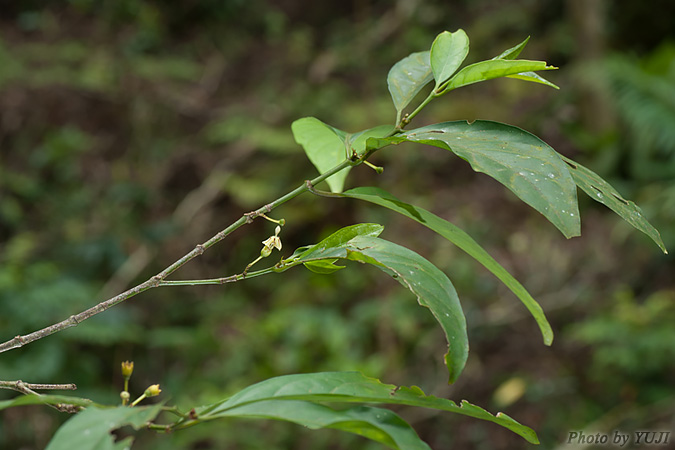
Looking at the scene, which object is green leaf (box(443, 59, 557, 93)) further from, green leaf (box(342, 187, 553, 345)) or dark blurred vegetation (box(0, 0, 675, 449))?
dark blurred vegetation (box(0, 0, 675, 449))

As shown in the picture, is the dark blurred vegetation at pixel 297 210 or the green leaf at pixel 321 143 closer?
the green leaf at pixel 321 143

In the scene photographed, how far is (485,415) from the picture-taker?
48 cm

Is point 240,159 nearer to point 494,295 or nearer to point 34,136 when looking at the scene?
point 34,136

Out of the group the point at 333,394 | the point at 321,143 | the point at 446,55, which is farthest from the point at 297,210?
the point at 333,394

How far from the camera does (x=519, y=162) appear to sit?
473 mm

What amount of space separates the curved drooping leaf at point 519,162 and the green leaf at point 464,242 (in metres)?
0.07

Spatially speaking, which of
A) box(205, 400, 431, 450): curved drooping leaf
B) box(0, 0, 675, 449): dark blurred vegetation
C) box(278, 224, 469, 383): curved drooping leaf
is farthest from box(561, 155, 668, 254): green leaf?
box(0, 0, 675, 449): dark blurred vegetation

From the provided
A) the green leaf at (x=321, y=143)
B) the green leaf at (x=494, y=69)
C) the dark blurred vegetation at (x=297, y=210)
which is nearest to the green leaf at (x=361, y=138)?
the green leaf at (x=321, y=143)

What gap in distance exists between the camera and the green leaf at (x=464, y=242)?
1.59ft

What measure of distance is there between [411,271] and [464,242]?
0.23 ft

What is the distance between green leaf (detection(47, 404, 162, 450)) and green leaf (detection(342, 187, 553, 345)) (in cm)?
27

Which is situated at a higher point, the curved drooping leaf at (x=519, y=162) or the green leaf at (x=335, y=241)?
the curved drooping leaf at (x=519, y=162)

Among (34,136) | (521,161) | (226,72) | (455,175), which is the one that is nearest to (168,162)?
(34,136)

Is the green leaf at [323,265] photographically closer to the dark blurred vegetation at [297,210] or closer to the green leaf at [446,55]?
the green leaf at [446,55]
